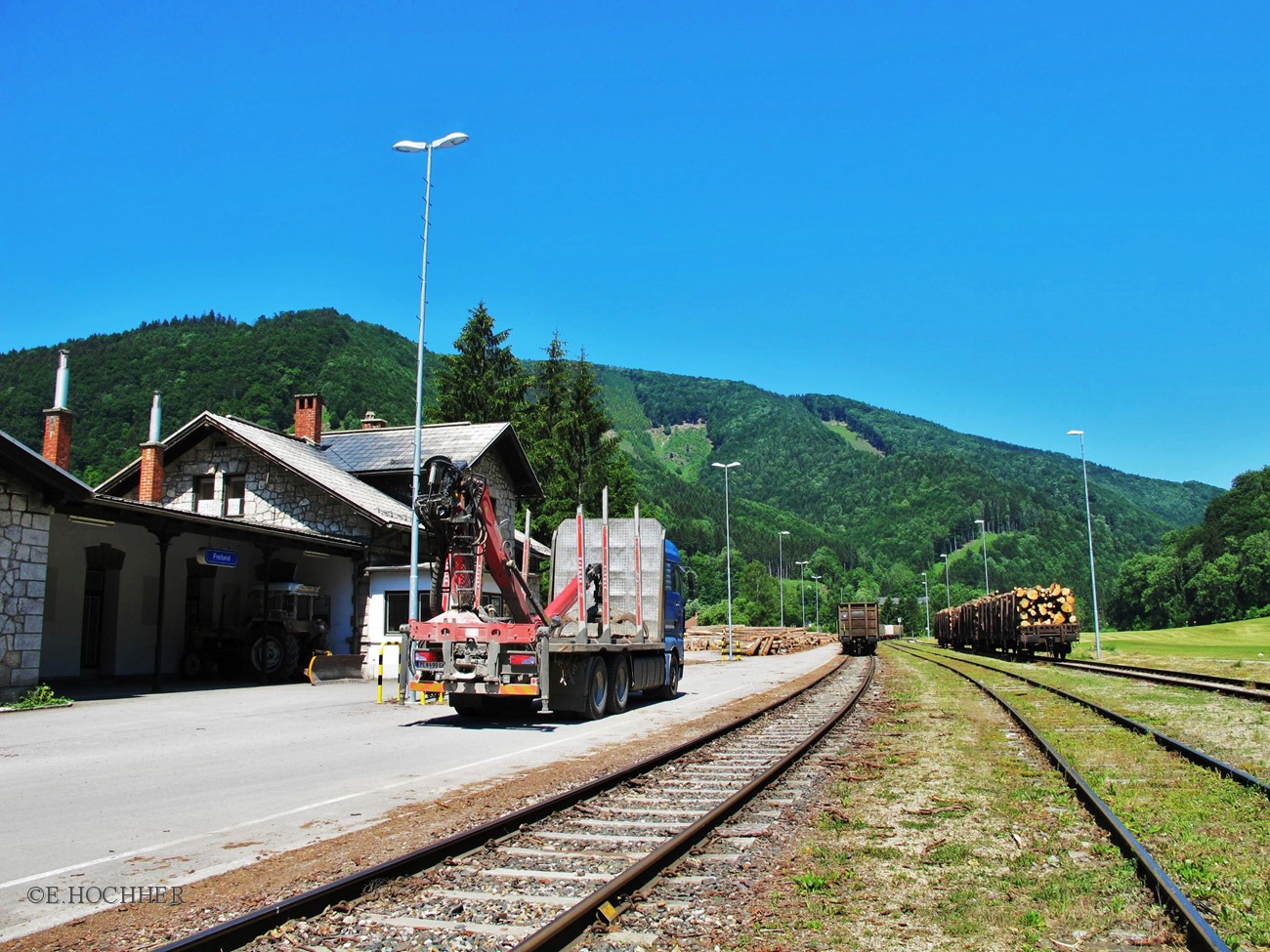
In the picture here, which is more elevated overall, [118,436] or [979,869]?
[118,436]

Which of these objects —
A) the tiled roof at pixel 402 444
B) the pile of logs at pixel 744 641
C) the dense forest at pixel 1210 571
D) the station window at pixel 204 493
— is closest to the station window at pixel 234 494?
the station window at pixel 204 493

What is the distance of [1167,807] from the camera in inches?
330

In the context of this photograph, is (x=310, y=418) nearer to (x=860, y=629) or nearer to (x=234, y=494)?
(x=234, y=494)

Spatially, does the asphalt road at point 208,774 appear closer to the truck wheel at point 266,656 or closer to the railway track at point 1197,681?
the truck wheel at point 266,656

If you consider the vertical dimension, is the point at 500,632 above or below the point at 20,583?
below

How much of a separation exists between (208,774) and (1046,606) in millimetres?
37607

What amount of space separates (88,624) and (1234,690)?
1037 inches

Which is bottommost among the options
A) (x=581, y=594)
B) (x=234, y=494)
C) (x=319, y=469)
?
(x=581, y=594)

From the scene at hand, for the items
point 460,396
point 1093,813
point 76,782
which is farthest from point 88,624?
point 460,396

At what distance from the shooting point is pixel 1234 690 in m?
20.7

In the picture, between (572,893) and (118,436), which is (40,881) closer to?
(572,893)

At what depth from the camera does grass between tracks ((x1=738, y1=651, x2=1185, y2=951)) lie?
16.8 feet

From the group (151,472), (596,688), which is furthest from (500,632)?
(151,472)

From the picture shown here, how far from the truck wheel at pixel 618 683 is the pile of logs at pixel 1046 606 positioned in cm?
2878
